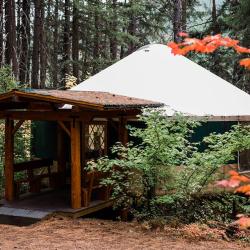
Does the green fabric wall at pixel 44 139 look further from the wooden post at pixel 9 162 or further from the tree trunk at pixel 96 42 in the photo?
the tree trunk at pixel 96 42

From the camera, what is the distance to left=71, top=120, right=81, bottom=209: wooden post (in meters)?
7.90

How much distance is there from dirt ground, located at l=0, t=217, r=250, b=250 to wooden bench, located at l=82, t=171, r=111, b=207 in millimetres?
1270

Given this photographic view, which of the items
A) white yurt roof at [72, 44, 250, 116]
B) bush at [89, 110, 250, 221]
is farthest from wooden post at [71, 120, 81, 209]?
white yurt roof at [72, 44, 250, 116]

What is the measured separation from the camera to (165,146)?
6.73 m

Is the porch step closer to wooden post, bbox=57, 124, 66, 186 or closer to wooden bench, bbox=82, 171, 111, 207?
wooden bench, bbox=82, 171, 111, 207

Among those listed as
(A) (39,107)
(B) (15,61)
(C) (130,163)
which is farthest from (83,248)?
(B) (15,61)

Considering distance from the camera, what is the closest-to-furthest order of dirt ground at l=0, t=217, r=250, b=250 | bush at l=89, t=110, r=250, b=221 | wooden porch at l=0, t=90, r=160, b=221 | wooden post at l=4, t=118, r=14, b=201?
dirt ground at l=0, t=217, r=250, b=250, bush at l=89, t=110, r=250, b=221, wooden porch at l=0, t=90, r=160, b=221, wooden post at l=4, t=118, r=14, b=201

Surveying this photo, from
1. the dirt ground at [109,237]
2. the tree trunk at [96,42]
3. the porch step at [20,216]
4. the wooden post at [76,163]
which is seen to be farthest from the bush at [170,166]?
the tree trunk at [96,42]

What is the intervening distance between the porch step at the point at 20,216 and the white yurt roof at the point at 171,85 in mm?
4049

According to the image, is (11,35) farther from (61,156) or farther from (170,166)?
(170,166)

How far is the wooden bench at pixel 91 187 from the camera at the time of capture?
815cm

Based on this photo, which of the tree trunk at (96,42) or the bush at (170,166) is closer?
the bush at (170,166)

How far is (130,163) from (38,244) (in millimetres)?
1807

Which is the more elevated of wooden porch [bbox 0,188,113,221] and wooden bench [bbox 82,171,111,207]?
wooden bench [bbox 82,171,111,207]
